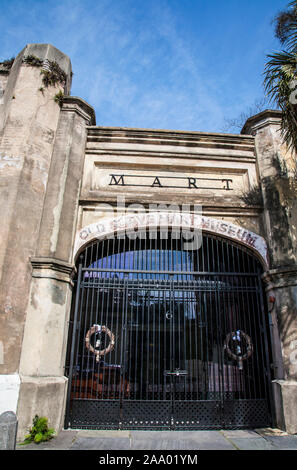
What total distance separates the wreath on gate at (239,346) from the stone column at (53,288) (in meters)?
3.53

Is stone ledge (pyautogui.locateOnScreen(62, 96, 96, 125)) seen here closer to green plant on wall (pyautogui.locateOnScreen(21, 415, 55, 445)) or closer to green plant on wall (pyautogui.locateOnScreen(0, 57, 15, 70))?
green plant on wall (pyautogui.locateOnScreen(0, 57, 15, 70))

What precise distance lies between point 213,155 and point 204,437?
6.38 metres

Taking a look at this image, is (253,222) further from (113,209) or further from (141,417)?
(141,417)

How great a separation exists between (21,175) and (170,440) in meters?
5.93

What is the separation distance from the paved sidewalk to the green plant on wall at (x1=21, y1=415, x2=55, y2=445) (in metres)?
0.11

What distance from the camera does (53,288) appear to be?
6.34 m

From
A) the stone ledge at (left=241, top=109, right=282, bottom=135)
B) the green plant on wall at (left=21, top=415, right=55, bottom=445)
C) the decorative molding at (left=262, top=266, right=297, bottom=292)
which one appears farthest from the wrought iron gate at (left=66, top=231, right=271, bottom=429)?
the stone ledge at (left=241, top=109, right=282, bottom=135)

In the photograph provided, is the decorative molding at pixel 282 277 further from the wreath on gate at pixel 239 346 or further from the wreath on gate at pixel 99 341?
the wreath on gate at pixel 99 341

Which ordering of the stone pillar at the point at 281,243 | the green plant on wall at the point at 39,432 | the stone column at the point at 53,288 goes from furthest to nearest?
1. the stone pillar at the point at 281,243
2. the stone column at the point at 53,288
3. the green plant on wall at the point at 39,432

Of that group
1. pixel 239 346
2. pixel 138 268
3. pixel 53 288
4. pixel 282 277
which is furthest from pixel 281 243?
pixel 53 288

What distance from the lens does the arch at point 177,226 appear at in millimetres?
7297

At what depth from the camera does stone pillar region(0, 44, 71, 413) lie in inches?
228

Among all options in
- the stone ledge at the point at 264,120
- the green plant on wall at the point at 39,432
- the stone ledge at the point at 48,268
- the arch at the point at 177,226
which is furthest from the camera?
the stone ledge at the point at 264,120
